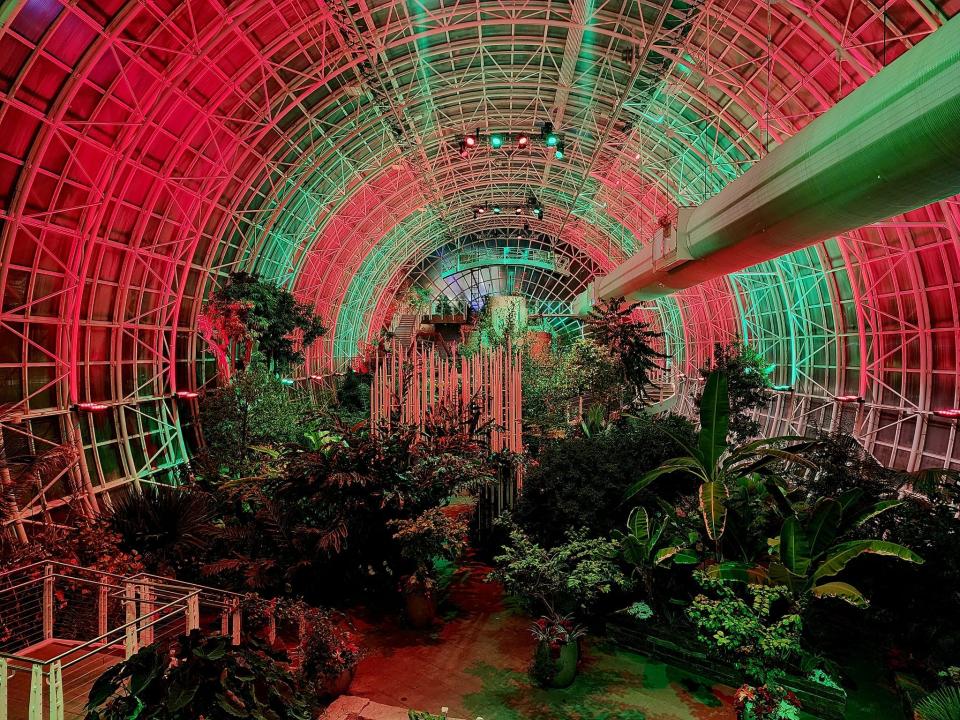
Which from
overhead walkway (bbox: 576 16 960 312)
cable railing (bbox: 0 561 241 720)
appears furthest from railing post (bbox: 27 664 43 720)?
overhead walkway (bbox: 576 16 960 312)


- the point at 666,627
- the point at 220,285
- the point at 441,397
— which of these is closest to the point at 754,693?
the point at 666,627

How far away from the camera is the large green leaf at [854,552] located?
636cm

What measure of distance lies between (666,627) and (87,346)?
1309 cm

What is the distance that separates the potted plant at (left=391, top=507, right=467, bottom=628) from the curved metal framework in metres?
5.73

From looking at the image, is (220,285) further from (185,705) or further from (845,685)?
(845,685)

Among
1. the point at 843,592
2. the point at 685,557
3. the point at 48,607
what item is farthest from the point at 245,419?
the point at 843,592

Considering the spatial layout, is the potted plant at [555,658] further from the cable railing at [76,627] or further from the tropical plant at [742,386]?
the tropical plant at [742,386]

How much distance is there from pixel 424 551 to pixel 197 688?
4598 millimetres

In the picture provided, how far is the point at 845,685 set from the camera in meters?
6.95

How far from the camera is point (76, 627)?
6.86 meters

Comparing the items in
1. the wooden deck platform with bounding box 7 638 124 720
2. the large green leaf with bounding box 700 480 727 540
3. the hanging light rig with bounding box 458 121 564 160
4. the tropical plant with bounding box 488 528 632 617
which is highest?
the hanging light rig with bounding box 458 121 564 160

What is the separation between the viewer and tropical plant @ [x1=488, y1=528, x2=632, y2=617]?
24.7 ft

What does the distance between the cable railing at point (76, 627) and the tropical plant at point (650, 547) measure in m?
4.86

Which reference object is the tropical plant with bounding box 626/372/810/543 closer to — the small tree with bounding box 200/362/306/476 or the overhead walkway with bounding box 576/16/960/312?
the overhead walkway with bounding box 576/16/960/312
